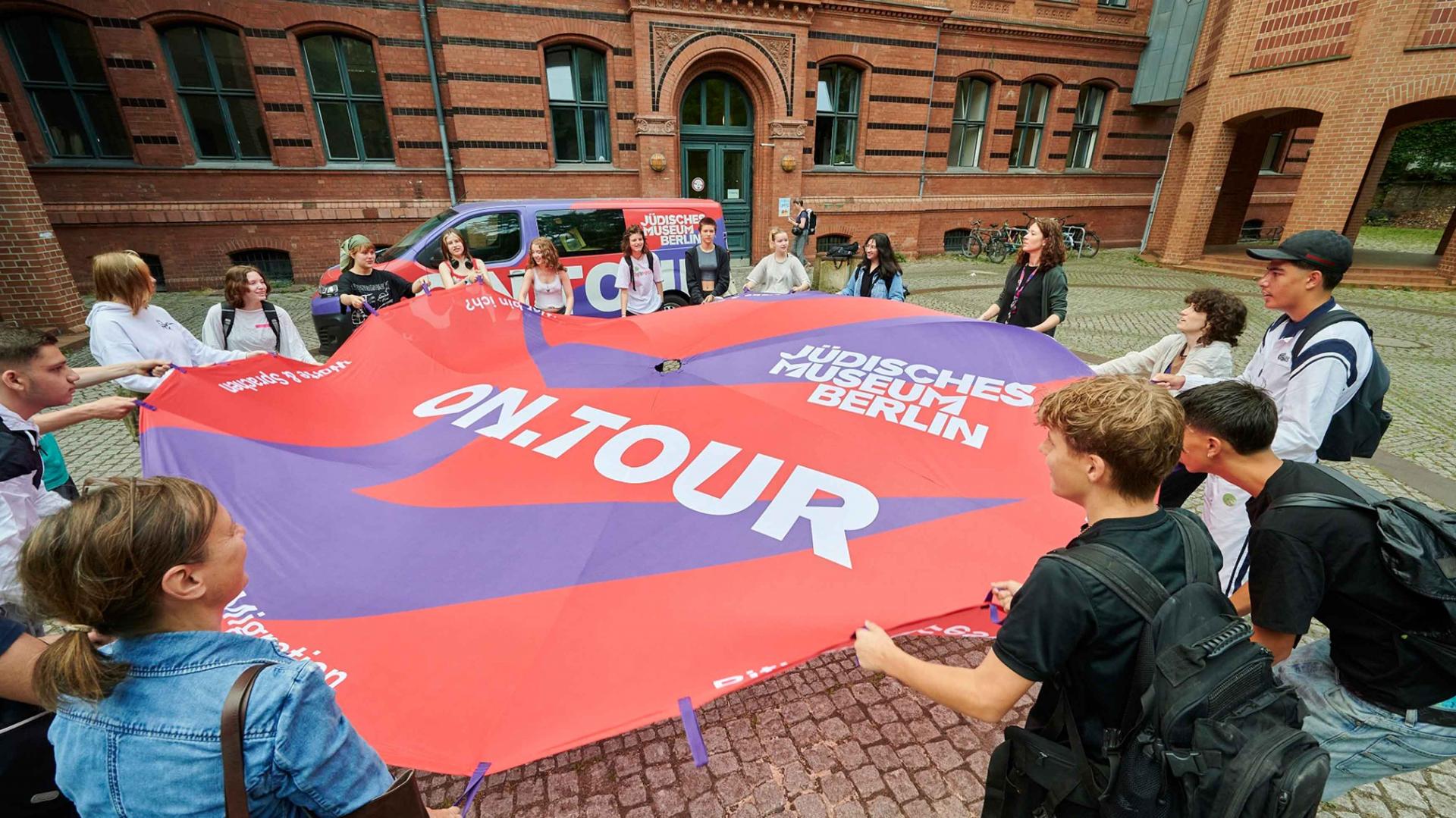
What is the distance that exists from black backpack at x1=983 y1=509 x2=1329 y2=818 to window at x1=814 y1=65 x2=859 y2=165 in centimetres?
1604

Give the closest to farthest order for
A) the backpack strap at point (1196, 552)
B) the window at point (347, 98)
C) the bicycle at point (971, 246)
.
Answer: the backpack strap at point (1196, 552)
the window at point (347, 98)
the bicycle at point (971, 246)

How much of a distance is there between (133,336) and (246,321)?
2.48ft

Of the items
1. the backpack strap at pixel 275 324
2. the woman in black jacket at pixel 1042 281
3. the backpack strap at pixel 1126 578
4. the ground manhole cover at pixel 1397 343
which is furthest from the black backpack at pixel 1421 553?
the ground manhole cover at pixel 1397 343

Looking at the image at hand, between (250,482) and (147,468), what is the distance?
362 millimetres

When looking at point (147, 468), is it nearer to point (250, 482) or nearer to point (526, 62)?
point (250, 482)

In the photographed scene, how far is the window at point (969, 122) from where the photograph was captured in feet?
55.0

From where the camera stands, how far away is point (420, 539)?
221 centimetres

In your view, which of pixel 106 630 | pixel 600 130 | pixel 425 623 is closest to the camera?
pixel 106 630

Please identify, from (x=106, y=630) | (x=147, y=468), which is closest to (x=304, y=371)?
(x=147, y=468)

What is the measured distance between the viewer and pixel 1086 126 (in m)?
18.4

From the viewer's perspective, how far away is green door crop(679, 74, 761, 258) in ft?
48.2

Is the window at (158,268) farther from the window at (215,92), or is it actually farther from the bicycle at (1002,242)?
the bicycle at (1002,242)

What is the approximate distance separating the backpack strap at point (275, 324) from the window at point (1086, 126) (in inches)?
825

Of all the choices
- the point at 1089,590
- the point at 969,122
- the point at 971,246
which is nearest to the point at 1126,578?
the point at 1089,590
